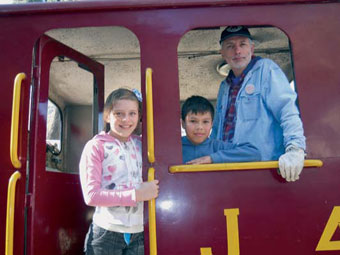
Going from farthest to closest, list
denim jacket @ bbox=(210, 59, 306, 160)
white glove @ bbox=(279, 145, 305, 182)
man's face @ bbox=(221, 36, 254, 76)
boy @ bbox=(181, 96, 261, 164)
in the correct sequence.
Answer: man's face @ bbox=(221, 36, 254, 76) < boy @ bbox=(181, 96, 261, 164) < denim jacket @ bbox=(210, 59, 306, 160) < white glove @ bbox=(279, 145, 305, 182)

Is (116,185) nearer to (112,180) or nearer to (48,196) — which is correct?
(112,180)

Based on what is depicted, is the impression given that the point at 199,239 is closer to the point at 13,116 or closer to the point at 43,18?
the point at 13,116

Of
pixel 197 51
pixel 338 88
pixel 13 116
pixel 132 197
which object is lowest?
pixel 132 197

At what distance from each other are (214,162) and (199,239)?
0.41m

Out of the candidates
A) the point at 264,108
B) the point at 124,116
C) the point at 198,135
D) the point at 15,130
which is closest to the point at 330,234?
the point at 264,108

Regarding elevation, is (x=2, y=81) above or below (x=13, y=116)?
above

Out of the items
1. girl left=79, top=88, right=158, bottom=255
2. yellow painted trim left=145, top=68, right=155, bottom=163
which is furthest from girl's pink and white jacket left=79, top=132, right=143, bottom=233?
yellow painted trim left=145, top=68, right=155, bottom=163

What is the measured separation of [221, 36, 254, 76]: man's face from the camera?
2.28 m

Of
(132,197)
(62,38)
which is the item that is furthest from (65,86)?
(132,197)

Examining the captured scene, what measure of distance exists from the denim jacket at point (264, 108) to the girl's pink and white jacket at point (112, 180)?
0.69m

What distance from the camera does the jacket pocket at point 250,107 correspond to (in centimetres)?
208

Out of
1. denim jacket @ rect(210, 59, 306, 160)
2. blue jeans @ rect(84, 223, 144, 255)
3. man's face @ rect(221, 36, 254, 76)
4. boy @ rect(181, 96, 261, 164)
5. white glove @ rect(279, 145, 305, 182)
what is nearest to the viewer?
white glove @ rect(279, 145, 305, 182)

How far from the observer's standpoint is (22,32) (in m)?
2.04

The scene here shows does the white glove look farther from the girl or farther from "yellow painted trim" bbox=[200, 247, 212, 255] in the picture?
the girl
